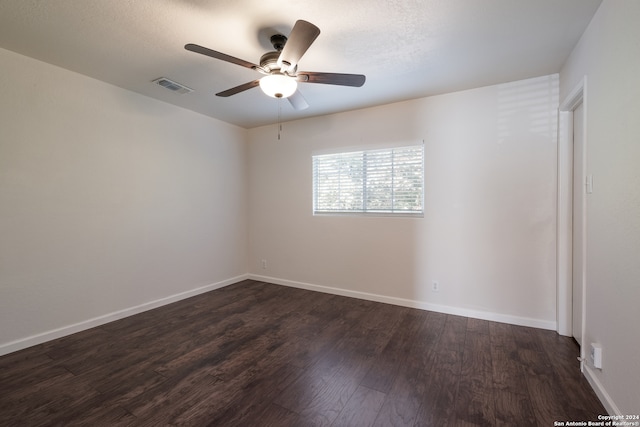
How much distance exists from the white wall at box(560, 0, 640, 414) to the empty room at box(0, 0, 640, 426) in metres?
0.02

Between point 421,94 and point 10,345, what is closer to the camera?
point 10,345

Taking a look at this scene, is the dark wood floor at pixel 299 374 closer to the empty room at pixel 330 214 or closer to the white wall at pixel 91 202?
the empty room at pixel 330 214

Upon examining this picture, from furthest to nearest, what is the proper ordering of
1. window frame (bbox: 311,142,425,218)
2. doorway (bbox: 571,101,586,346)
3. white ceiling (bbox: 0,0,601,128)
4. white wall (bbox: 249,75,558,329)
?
window frame (bbox: 311,142,425,218)
white wall (bbox: 249,75,558,329)
doorway (bbox: 571,101,586,346)
white ceiling (bbox: 0,0,601,128)

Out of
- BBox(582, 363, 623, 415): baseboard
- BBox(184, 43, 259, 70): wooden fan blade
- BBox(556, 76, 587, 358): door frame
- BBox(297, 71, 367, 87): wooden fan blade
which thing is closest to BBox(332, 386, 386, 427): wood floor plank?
BBox(582, 363, 623, 415): baseboard

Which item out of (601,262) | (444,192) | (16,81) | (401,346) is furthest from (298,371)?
(16,81)

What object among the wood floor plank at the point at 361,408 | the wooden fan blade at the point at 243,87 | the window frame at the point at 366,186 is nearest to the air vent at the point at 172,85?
the wooden fan blade at the point at 243,87

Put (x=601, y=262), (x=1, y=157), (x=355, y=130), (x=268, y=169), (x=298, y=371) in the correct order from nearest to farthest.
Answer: (x=601, y=262)
(x=298, y=371)
(x=1, y=157)
(x=355, y=130)
(x=268, y=169)

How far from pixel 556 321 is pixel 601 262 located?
4.38ft

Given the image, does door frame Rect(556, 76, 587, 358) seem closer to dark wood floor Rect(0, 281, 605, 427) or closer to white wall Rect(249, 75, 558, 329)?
white wall Rect(249, 75, 558, 329)

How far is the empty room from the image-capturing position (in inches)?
65.9

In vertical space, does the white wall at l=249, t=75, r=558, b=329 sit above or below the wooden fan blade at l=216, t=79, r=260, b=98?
below

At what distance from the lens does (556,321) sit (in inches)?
104

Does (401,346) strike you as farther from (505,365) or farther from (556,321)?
(556,321)

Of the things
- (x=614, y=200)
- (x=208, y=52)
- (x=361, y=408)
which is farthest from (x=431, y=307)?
(x=208, y=52)
